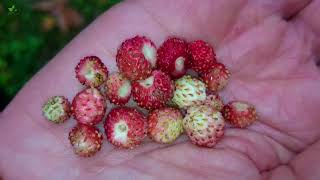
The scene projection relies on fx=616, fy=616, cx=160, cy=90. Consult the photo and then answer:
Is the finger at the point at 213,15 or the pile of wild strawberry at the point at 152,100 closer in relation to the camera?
the pile of wild strawberry at the point at 152,100

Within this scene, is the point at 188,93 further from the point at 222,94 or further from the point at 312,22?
the point at 312,22

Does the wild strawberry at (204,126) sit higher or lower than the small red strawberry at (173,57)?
lower

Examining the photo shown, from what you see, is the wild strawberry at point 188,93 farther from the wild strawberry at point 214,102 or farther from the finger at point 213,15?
the finger at point 213,15

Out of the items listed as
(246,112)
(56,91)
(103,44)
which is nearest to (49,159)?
(56,91)

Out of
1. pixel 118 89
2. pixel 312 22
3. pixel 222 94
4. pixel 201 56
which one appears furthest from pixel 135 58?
pixel 312 22

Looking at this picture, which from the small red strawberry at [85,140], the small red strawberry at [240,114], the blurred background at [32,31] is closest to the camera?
the small red strawberry at [85,140]

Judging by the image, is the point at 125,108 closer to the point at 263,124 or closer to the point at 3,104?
the point at 263,124

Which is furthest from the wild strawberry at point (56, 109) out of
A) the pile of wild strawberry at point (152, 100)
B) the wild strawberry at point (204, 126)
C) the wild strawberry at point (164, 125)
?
the wild strawberry at point (204, 126)
